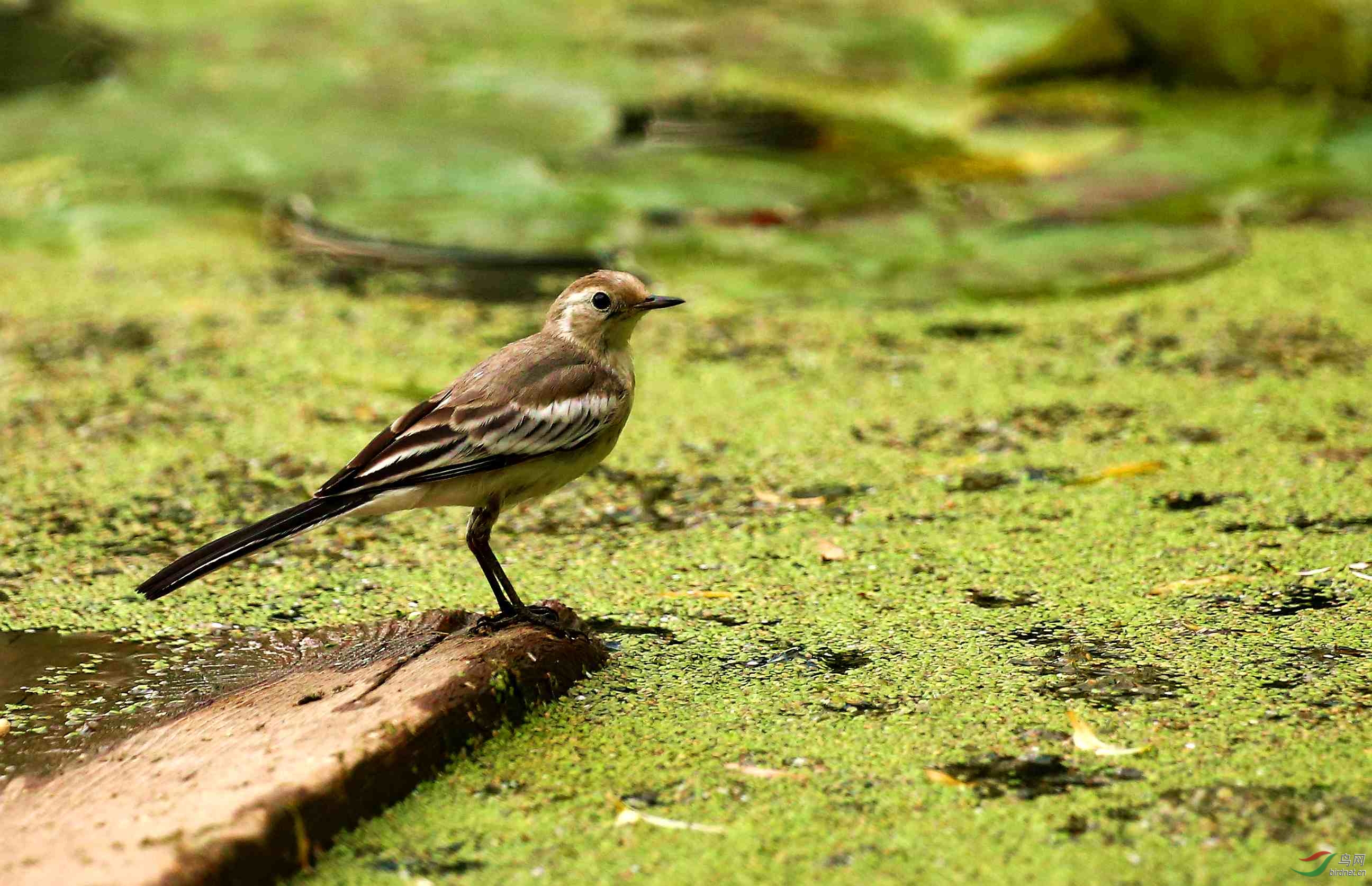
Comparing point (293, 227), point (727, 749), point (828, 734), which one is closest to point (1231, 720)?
point (828, 734)

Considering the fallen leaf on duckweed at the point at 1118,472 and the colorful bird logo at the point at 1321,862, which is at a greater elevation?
the colorful bird logo at the point at 1321,862

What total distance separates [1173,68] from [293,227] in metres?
3.74

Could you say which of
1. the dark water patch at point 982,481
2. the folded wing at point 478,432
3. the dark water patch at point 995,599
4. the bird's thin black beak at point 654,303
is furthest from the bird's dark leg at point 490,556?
the dark water patch at point 982,481

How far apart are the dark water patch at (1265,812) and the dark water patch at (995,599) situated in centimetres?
74

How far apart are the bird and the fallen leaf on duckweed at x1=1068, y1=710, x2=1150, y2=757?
849 millimetres

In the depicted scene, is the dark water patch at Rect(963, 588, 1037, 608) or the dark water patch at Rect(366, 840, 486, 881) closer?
the dark water patch at Rect(366, 840, 486, 881)

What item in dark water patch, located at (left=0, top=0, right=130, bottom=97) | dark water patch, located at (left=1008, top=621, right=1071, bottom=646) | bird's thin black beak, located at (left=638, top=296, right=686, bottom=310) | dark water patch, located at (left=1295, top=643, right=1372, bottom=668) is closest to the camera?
dark water patch, located at (left=1295, top=643, right=1372, bottom=668)

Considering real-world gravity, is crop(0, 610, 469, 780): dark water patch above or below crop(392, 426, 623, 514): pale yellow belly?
below

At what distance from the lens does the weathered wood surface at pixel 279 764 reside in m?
1.85

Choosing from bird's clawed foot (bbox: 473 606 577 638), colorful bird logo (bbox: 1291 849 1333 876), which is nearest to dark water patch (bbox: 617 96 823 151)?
bird's clawed foot (bbox: 473 606 577 638)

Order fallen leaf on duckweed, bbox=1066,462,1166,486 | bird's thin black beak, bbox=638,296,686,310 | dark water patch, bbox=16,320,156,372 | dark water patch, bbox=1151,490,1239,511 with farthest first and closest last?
dark water patch, bbox=16,320,156,372
fallen leaf on duckweed, bbox=1066,462,1166,486
dark water patch, bbox=1151,490,1239,511
bird's thin black beak, bbox=638,296,686,310

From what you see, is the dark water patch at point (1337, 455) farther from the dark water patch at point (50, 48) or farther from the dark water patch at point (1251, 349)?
the dark water patch at point (50, 48)

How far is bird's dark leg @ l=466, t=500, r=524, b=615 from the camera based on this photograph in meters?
2.52

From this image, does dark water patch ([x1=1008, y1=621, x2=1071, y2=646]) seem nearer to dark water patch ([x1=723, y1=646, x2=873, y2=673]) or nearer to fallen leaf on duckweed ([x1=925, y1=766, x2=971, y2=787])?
dark water patch ([x1=723, y1=646, x2=873, y2=673])
